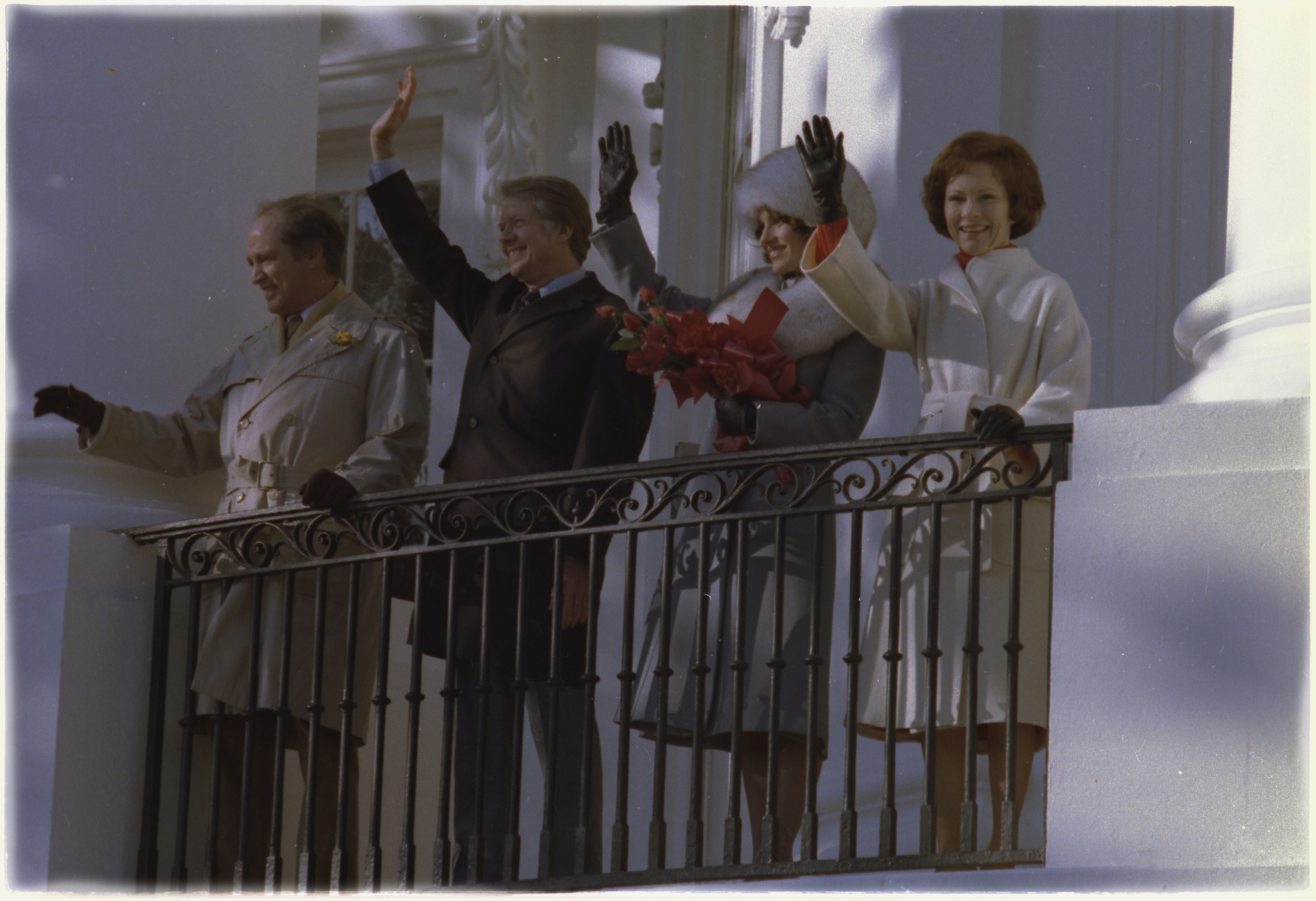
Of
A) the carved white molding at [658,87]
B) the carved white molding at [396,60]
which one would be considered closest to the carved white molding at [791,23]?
the carved white molding at [658,87]

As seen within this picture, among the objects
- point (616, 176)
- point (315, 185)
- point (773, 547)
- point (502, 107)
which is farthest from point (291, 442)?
point (502, 107)

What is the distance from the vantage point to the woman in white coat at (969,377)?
542cm

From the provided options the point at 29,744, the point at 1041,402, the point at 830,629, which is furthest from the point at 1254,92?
the point at 29,744

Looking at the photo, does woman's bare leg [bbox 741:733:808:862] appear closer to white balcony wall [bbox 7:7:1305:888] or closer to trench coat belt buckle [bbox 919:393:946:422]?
trench coat belt buckle [bbox 919:393:946:422]

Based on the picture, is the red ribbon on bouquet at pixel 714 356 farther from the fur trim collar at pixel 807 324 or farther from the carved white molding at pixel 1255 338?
the carved white molding at pixel 1255 338

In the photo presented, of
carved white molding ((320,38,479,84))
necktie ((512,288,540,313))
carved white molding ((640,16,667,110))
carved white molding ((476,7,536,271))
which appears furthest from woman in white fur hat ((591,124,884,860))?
carved white molding ((320,38,479,84))

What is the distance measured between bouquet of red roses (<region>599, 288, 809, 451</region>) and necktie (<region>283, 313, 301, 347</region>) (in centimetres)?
123

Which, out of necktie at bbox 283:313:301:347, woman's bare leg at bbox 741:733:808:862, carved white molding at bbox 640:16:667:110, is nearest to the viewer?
woman's bare leg at bbox 741:733:808:862

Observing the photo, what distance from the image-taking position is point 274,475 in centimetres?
643

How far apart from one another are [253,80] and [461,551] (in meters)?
1.98

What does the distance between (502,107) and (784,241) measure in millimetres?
5073

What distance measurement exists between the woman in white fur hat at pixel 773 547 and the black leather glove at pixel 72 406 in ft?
6.02

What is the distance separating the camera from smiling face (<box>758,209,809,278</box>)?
19.5 ft

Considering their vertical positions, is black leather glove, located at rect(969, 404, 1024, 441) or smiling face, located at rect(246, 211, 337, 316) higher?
smiling face, located at rect(246, 211, 337, 316)
